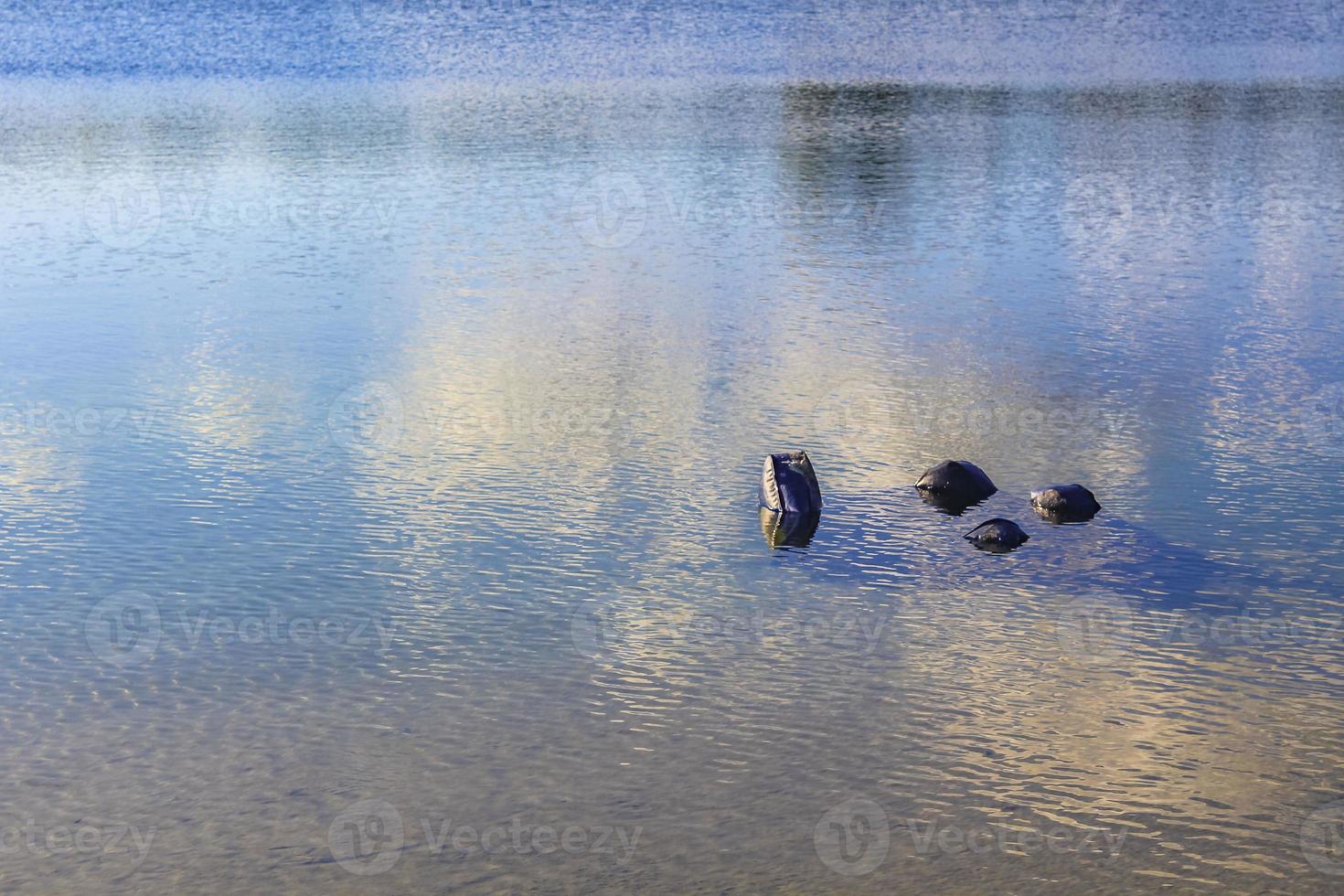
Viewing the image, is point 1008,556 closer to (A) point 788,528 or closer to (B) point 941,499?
(B) point 941,499

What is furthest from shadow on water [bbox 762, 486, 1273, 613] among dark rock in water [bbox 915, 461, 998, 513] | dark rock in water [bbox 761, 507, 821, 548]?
dark rock in water [bbox 915, 461, 998, 513]

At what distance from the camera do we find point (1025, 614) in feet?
47.9

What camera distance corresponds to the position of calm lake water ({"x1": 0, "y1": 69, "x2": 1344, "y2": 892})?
1123 cm

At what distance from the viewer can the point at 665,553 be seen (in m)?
16.2

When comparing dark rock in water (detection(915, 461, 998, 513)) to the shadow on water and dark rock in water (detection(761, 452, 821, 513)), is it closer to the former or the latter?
the shadow on water

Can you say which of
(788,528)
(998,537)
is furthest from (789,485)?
(998,537)

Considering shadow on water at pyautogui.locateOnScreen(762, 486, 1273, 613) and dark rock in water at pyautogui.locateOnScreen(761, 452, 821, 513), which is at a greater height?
dark rock in water at pyautogui.locateOnScreen(761, 452, 821, 513)

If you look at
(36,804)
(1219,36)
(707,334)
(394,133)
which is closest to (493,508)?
(36,804)

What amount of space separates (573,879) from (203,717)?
400 centimetres

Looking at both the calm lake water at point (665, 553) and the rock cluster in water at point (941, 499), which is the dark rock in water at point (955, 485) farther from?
the calm lake water at point (665, 553)

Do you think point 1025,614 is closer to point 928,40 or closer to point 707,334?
point 707,334

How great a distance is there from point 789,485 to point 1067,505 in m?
3.04

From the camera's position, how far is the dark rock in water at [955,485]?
17.3m

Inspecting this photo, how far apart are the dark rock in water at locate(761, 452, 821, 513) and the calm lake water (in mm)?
317
